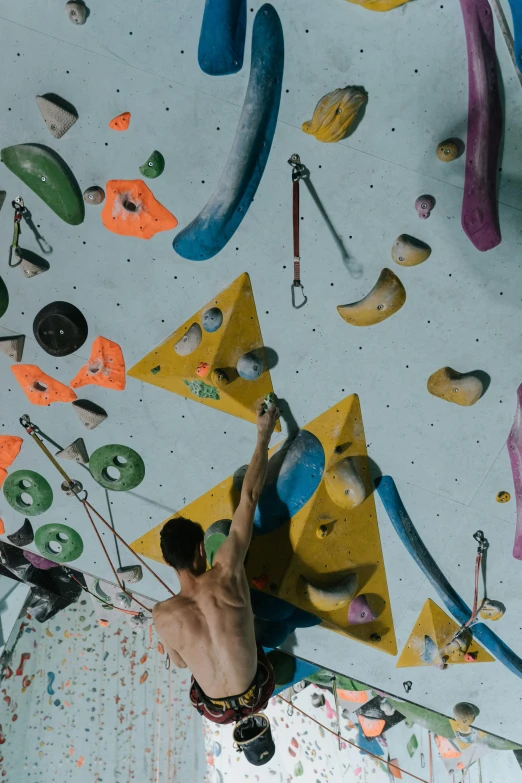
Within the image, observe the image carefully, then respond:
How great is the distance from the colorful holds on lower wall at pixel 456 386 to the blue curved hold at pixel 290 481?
52 centimetres

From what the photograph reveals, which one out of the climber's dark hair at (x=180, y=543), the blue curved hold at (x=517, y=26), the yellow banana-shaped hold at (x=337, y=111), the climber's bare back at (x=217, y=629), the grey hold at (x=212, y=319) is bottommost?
the climber's bare back at (x=217, y=629)

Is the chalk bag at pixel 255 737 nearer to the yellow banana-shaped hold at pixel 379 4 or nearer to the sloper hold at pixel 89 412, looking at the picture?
the sloper hold at pixel 89 412

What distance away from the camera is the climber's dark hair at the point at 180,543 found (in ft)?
8.84

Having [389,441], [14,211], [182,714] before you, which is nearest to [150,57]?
[14,211]

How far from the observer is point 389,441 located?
278 cm

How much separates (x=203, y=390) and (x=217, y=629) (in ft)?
3.05

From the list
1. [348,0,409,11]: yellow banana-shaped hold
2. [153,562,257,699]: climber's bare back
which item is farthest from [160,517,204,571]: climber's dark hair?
[348,0,409,11]: yellow banana-shaped hold

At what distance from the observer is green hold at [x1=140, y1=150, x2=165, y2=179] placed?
251 centimetres

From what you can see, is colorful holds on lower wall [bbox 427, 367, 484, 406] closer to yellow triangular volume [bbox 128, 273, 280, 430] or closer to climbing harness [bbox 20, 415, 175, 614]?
yellow triangular volume [bbox 128, 273, 280, 430]

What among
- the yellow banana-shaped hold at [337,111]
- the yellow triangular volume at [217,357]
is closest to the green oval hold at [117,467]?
the yellow triangular volume at [217,357]

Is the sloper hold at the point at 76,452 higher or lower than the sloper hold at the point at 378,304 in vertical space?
lower

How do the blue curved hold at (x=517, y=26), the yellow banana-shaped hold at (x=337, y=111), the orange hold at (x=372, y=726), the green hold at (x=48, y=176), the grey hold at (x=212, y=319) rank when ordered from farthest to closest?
the orange hold at (x=372, y=726)
the grey hold at (x=212, y=319)
the green hold at (x=48, y=176)
the yellow banana-shaped hold at (x=337, y=111)
the blue curved hold at (x=517, y=26)

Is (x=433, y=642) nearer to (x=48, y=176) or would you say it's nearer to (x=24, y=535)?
(x=24, y=535)

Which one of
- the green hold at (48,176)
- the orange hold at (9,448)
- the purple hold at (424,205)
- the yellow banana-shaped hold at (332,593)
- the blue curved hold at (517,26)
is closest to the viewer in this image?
the blue curved hold at (517,26)
